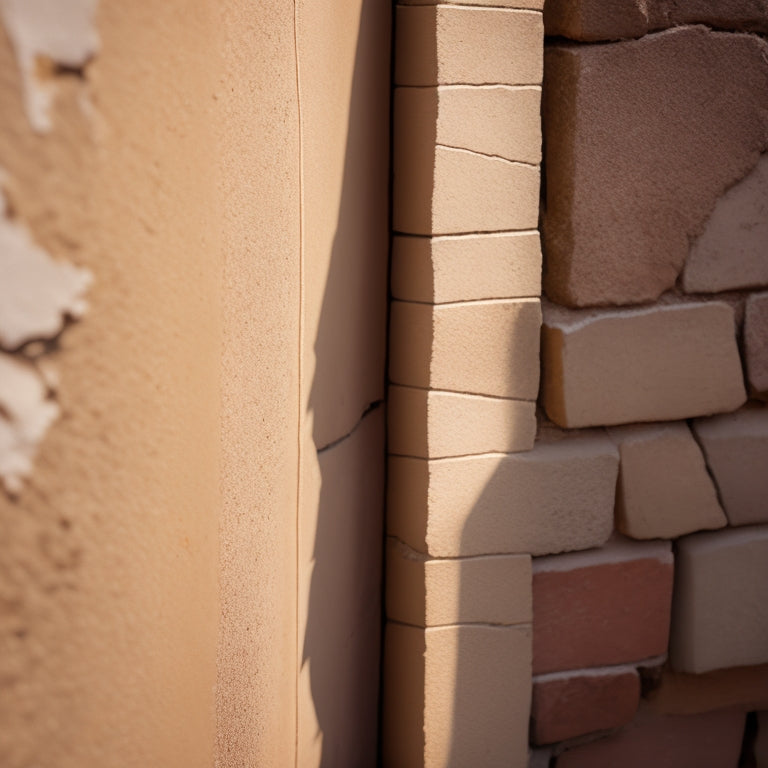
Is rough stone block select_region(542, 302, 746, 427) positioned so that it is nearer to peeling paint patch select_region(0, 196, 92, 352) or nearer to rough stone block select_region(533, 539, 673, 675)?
rough stone block select_region(533, 539, 673, 675)

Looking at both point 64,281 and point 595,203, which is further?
point 595,203

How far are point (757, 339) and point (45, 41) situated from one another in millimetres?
1454

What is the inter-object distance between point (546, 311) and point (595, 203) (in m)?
0.20

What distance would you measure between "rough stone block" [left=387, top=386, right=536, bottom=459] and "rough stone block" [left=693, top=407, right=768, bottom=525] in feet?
1.24

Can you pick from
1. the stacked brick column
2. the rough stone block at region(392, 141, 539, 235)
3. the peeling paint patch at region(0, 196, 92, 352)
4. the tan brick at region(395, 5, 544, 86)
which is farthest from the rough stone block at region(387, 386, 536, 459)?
the peeling paint patch at region(0, 196, 92, 352)

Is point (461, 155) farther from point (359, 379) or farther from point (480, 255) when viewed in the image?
point (359, 379)

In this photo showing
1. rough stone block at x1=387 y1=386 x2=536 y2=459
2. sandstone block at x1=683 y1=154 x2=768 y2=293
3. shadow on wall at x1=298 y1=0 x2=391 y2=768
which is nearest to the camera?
shadow on wall at x1=298 y1=0 x2=391 y2=768

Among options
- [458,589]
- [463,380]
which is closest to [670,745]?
[458,589]

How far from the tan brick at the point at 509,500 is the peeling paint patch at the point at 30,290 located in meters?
0.99

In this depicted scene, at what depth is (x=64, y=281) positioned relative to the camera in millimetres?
569

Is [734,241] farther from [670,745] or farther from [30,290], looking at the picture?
[30,290]

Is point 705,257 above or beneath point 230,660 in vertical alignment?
above

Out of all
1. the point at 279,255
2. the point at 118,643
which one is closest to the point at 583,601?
the point at 279,255

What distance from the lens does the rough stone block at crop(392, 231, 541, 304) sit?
1.46 m
